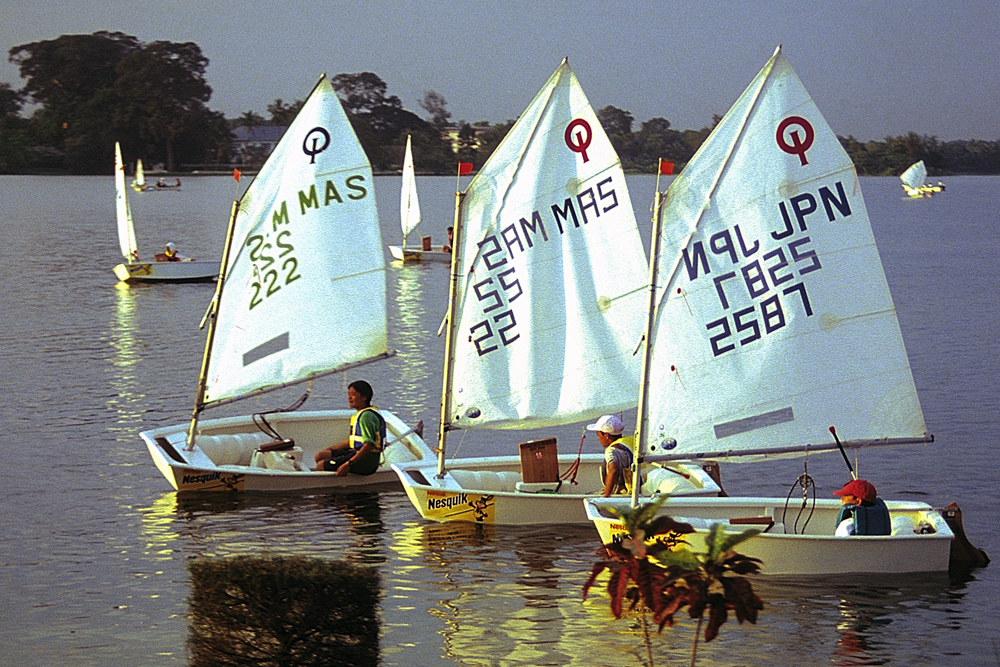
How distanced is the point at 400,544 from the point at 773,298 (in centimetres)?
675

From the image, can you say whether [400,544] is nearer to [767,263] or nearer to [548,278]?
→ [548,278]

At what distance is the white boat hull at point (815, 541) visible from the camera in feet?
55.1

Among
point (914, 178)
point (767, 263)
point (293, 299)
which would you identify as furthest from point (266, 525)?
point (914, 178)

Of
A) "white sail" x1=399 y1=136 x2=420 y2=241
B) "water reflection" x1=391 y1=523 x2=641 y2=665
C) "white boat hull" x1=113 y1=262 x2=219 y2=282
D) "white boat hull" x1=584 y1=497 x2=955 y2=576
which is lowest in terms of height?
"water reflection" x1=391 y1=523 x2=641 y2=665

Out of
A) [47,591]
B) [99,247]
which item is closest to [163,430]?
[47,591]

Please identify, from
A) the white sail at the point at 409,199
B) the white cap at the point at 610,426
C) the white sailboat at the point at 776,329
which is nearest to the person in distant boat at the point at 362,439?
the white cap at the point at 610,426

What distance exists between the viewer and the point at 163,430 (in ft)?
75.1

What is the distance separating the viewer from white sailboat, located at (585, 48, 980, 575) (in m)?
17.0

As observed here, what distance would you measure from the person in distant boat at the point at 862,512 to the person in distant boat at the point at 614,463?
125 inches

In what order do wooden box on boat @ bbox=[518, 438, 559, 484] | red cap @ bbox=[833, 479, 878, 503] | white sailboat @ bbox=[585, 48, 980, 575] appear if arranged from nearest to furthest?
red cap @ bbox=[833, 479, 878, 503]
white sailboat @ bbox=[585, 48, 980, 575]
wooden box on boat @ bbox=[518, 438, 559, 484]

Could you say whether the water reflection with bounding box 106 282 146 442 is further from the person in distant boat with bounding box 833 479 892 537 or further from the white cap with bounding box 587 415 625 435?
the person in distant boat with bounding box 833 479 892 537

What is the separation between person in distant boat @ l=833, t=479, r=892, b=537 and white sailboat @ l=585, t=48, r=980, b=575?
212 mm

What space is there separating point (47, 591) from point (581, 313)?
28.5 ft

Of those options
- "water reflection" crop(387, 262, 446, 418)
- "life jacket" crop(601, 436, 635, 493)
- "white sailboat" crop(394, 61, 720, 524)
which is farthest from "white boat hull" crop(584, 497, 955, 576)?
"water reflection" crop(387, 262, 446, 418)
